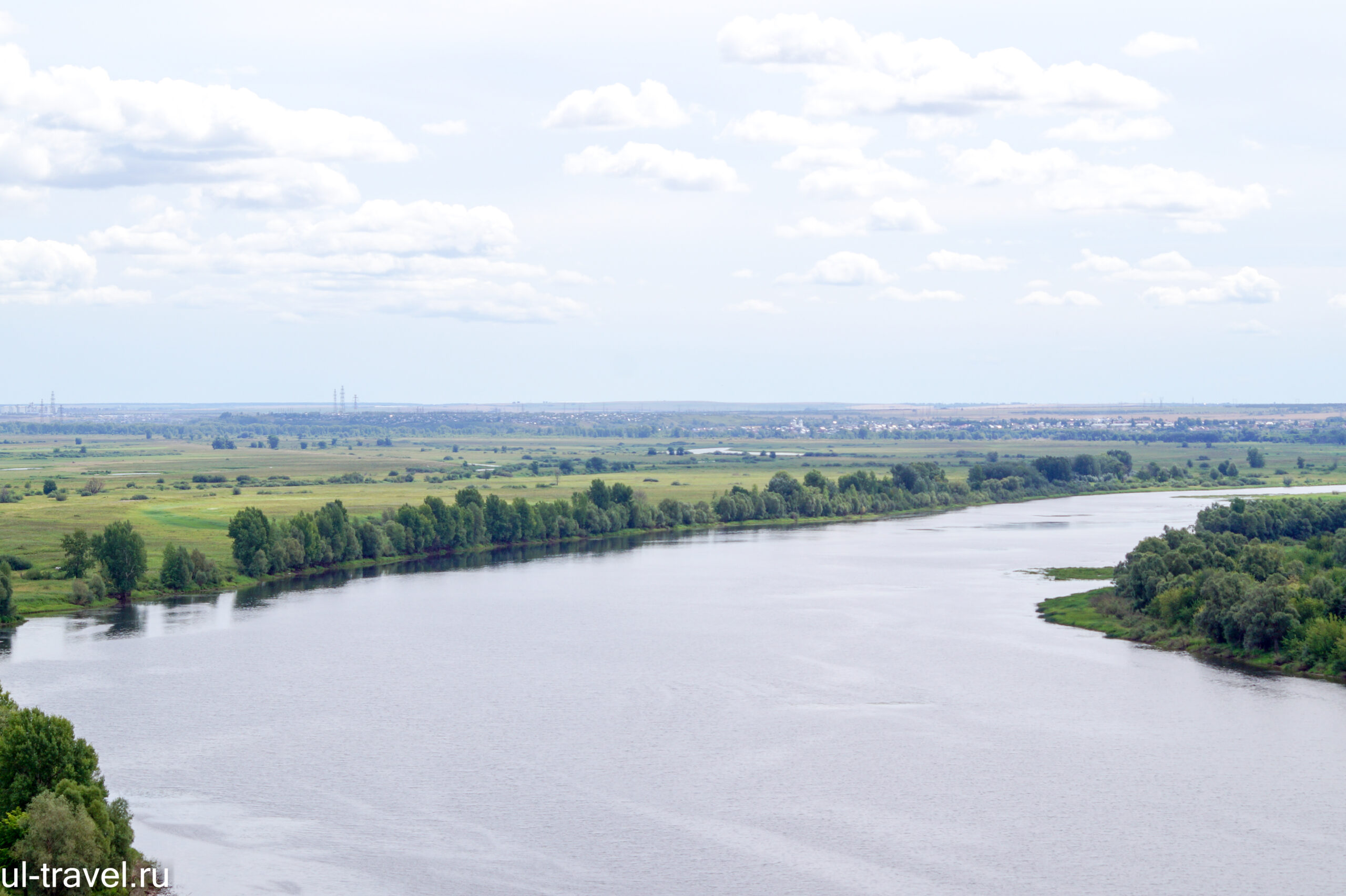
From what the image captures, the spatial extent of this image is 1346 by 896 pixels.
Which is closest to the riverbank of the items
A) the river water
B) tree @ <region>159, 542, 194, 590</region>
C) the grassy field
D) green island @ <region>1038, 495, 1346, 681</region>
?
green island @ <region>1038, 495, 1346, 681</region>

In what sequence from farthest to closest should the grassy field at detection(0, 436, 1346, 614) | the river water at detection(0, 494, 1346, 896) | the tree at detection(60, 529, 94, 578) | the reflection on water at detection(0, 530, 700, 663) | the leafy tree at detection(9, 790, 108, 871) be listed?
the grassy field at detection(0, 436, 1346, 614)
the tree at detection(60, 529, 94, 578)
the reflection on water at detection(0, 530, 700, 663)
the river water at detection(0, 494, 1346, 896)
the leafy tree at detection(9, 790, 108, 871)

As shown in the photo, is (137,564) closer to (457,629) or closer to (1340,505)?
(457,629)

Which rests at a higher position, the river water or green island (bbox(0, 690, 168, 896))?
green island (bbox(0, 690, 168, 896))

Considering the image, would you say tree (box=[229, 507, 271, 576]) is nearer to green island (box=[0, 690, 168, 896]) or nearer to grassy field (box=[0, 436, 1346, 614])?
grassy field (box=[0, 436, 1346, 614])

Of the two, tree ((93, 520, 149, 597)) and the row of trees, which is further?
tree ((93, 520, 149, 597))

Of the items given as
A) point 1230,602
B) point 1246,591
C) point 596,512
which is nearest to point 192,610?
point 596,512

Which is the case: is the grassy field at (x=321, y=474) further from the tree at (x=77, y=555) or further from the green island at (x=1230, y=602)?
the green island at (x=1230, y=602)

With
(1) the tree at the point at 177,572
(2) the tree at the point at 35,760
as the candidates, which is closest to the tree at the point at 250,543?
(1) the tree at the point at 177,572
